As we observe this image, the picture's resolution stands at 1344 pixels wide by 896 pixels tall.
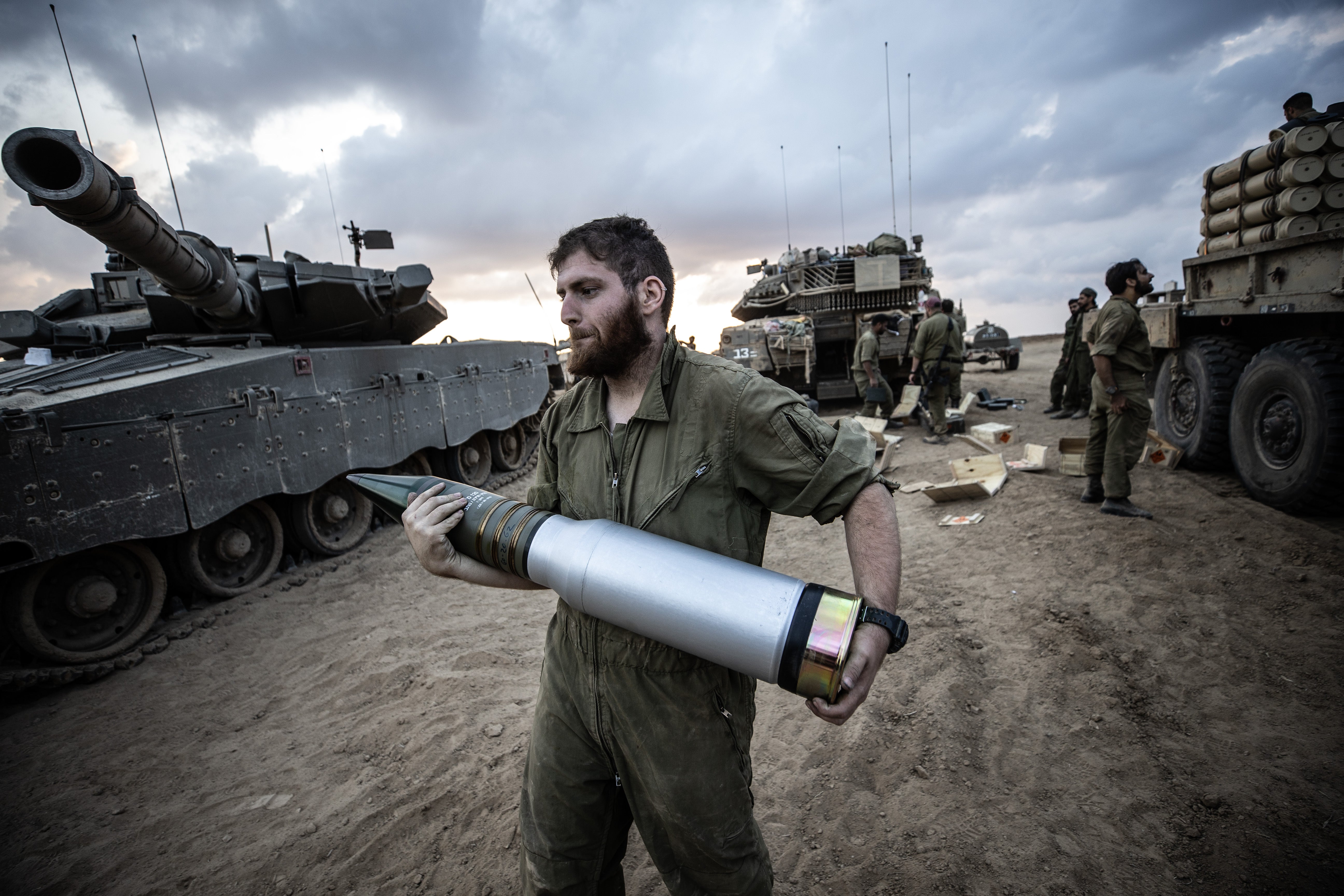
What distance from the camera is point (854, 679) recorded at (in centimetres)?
125

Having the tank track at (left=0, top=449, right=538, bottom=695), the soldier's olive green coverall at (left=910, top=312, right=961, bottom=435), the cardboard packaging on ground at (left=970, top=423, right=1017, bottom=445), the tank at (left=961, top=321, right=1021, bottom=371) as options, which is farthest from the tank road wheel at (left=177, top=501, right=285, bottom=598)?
the tank at (left=961, top=321, right=1021, bottom=371)

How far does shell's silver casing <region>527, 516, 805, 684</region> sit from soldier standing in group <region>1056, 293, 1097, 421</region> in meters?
9.46

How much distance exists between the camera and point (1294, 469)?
472 cm

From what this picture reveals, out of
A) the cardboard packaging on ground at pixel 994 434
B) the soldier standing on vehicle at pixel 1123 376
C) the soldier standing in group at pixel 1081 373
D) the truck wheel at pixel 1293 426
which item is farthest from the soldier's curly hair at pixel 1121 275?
the soldier standing in group at pixel 1081 373

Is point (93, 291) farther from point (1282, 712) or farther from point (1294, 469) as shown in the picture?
point (1294, 469)

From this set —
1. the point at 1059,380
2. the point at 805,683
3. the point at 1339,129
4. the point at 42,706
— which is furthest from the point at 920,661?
the point at 1059,380

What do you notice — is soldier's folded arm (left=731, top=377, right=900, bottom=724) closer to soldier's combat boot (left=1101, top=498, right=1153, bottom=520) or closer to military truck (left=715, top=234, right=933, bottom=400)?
soldier's combat boot (left=1101, top=498, right=1153, bottom=520)

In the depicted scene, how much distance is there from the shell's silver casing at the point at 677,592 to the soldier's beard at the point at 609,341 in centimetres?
41

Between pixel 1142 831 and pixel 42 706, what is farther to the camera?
pixel 42 706

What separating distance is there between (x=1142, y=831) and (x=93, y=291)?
10.1m

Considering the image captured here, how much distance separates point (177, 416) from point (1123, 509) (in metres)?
7.33

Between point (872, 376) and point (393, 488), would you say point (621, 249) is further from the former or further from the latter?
point (872, 376)

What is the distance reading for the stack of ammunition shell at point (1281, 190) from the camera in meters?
4.36

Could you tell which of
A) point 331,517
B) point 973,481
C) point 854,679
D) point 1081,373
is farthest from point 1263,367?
point 331,517
